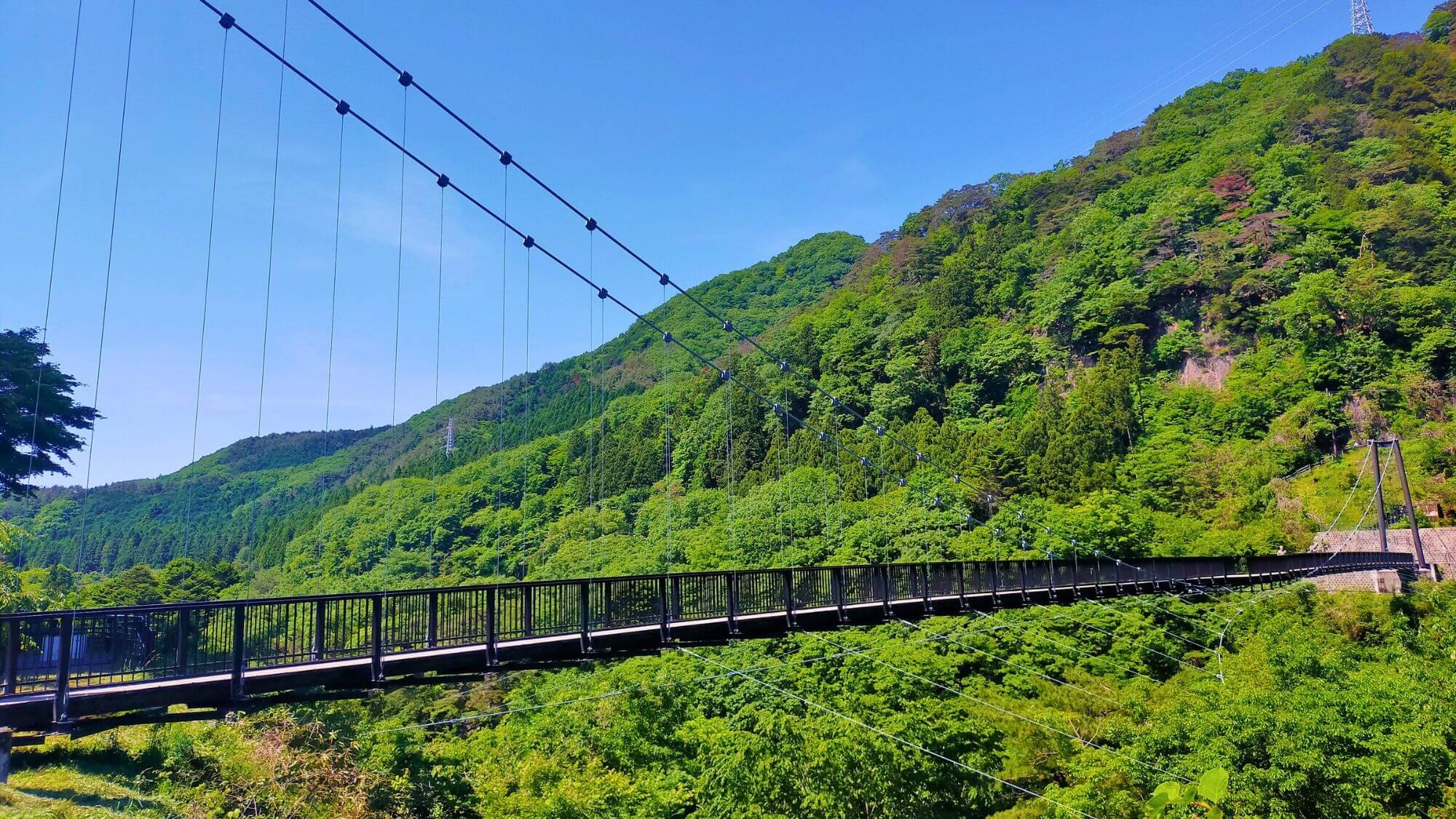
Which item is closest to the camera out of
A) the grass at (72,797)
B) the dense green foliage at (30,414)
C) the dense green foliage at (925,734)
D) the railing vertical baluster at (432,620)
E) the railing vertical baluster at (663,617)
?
the railing vertical baluster at (432,620)

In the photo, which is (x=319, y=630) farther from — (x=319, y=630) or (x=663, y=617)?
(x=663, y=617)

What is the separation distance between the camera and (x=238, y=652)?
807cm

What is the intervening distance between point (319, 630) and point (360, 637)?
1.15 meters

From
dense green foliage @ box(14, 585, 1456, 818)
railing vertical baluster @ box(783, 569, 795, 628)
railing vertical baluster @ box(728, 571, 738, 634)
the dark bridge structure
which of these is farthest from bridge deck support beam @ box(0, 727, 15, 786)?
railing vertical baluster @ box(783, 569, 795, 628)

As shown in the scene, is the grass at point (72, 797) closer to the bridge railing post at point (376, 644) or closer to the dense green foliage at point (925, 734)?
the dense green foliage at point (925, 734)

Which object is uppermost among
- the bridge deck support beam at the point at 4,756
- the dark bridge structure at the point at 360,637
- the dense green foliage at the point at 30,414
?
the dense green foliage at the point at 30,414

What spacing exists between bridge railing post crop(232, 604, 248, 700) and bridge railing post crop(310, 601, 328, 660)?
65cm

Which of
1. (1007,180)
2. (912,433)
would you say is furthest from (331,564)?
(1007,180)

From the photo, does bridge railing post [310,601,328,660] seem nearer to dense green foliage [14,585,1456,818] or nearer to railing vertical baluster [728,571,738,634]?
railing vertical baluster [728,571,738,634]

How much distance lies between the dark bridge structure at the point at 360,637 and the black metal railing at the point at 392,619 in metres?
0.02

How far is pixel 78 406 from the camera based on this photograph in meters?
Answer: 27.5

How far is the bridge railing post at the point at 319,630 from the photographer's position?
865cm

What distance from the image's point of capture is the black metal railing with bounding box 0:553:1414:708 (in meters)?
7.95

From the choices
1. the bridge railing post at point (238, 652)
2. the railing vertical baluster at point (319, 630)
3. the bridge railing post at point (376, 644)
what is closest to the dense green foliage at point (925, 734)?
Answer: the railing vertical baluster at point (319, 630)
